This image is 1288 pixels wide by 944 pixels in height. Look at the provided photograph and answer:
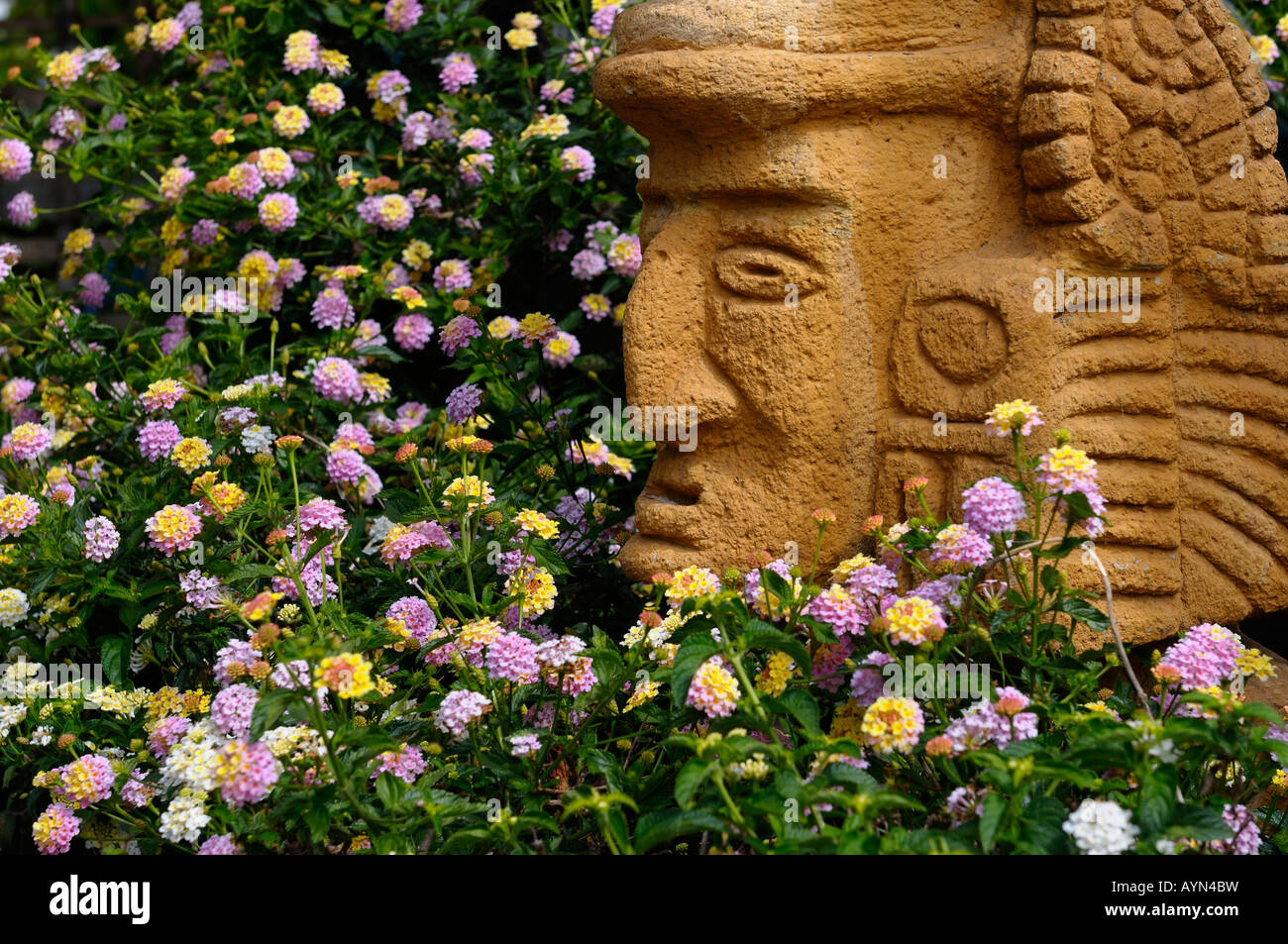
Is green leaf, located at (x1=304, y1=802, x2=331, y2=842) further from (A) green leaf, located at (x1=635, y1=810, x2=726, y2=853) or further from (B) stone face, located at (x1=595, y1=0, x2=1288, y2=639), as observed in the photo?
→ (B) stone face, located at (x1=595, y1=0, x2=1288, y2=639)

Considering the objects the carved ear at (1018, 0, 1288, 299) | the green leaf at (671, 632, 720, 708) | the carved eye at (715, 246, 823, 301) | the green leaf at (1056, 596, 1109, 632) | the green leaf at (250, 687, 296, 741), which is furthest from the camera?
the carved eye at (715, 246, 823, 301)

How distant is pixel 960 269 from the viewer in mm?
2404

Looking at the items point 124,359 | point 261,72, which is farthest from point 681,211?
point 261,72

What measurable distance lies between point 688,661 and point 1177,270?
51.3 inches

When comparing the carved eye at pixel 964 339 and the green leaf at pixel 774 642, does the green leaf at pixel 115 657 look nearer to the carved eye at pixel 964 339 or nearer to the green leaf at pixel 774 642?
the green leaf at pixel 774 642

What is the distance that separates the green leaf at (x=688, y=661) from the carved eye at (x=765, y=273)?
2.77ft

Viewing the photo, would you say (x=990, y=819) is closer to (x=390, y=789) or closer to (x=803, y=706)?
(x=803, y=706)

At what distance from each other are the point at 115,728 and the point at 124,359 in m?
1.46

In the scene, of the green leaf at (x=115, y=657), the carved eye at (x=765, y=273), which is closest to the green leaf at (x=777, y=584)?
the carved eye at (x=765, y=273)

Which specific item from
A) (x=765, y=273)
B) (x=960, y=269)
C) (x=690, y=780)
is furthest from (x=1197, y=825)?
(x=765, y=273)

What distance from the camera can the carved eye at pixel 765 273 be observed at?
7.97 ft

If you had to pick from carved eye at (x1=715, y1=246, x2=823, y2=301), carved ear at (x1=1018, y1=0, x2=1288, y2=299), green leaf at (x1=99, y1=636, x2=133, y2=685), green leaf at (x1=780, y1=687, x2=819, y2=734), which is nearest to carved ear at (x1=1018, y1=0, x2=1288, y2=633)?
carved ear at (x1=1018, y1=0, x2=1288, y2=299)

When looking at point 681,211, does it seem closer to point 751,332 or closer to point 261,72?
point 751,332

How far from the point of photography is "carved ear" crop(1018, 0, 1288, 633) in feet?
7.61
